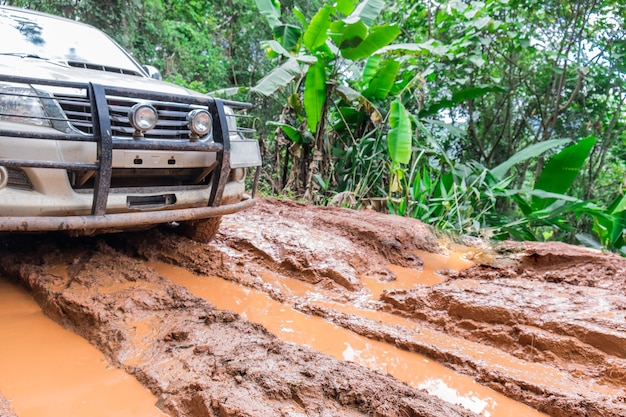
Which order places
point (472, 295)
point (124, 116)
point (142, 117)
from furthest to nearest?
point (472, 295) < point (124, 116) < point (142, 117)

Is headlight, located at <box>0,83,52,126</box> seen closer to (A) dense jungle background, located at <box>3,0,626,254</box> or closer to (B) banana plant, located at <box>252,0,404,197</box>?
(A) dense jungle background, located at <box>3,0,626,254</box>

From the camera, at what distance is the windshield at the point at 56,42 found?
335 centimetres

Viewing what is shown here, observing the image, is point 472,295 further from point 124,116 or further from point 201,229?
point 124,116

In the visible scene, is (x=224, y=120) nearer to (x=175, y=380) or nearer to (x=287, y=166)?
(x=175, y=380)

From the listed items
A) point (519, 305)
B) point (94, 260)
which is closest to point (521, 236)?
point (519, 305)

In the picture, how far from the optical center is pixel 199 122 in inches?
115

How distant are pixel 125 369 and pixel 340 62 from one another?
19.1 feet

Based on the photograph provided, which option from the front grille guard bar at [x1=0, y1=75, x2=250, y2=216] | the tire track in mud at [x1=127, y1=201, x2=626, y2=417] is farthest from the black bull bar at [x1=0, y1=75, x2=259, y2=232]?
the tire track in mud at [x1=127, y1=201, x2=626, y2=417]

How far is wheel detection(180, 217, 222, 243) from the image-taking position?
3.59 metres

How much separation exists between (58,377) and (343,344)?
4.52 ft

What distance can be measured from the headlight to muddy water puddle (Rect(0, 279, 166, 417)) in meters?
1.05

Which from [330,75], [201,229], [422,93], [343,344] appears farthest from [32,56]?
[422,93]

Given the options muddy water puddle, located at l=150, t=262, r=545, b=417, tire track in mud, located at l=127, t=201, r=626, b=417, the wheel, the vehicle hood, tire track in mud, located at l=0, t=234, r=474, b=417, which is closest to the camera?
tire track in mud, located at l=0, t=234, r=474, b=417

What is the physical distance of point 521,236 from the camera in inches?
238
